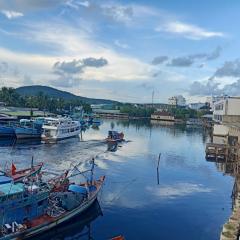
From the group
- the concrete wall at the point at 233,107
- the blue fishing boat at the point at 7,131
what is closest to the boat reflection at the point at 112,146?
the blue fishing boat at the point at 7,131

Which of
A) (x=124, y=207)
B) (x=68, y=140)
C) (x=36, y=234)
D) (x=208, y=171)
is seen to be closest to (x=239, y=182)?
(x=208, y=171)

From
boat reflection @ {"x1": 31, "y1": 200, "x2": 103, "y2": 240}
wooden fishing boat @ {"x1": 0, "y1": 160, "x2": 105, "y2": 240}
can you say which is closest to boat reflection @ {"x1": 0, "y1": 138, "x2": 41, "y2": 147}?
wooden fishing boat @ {"x1": 0, "y1": 160, "x2": 105, "y2": 240}

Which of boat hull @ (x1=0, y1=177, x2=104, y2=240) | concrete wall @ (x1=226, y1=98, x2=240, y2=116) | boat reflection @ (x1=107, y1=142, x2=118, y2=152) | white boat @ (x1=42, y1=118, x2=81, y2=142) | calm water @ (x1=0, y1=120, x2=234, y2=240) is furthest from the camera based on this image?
concrete wall @ (x1=226, y1=98, x2=240, y2=116)

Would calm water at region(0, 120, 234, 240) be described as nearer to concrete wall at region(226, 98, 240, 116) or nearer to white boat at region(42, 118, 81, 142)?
white boat at region(42, 118, 81, 142)

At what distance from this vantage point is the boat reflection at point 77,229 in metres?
33.2

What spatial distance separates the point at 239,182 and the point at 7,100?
145867mm

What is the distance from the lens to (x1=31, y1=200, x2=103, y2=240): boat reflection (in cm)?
3319

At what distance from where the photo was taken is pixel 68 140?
324 ft

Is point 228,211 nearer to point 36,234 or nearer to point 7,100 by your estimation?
point 36,234

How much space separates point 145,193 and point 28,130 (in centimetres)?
5196

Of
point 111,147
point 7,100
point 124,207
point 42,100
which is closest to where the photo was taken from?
point 124,207

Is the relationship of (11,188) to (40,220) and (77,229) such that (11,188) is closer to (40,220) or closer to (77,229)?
(40,220)

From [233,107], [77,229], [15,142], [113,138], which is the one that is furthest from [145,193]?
[233,107]

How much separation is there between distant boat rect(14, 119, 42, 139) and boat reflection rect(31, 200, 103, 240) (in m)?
56.8
